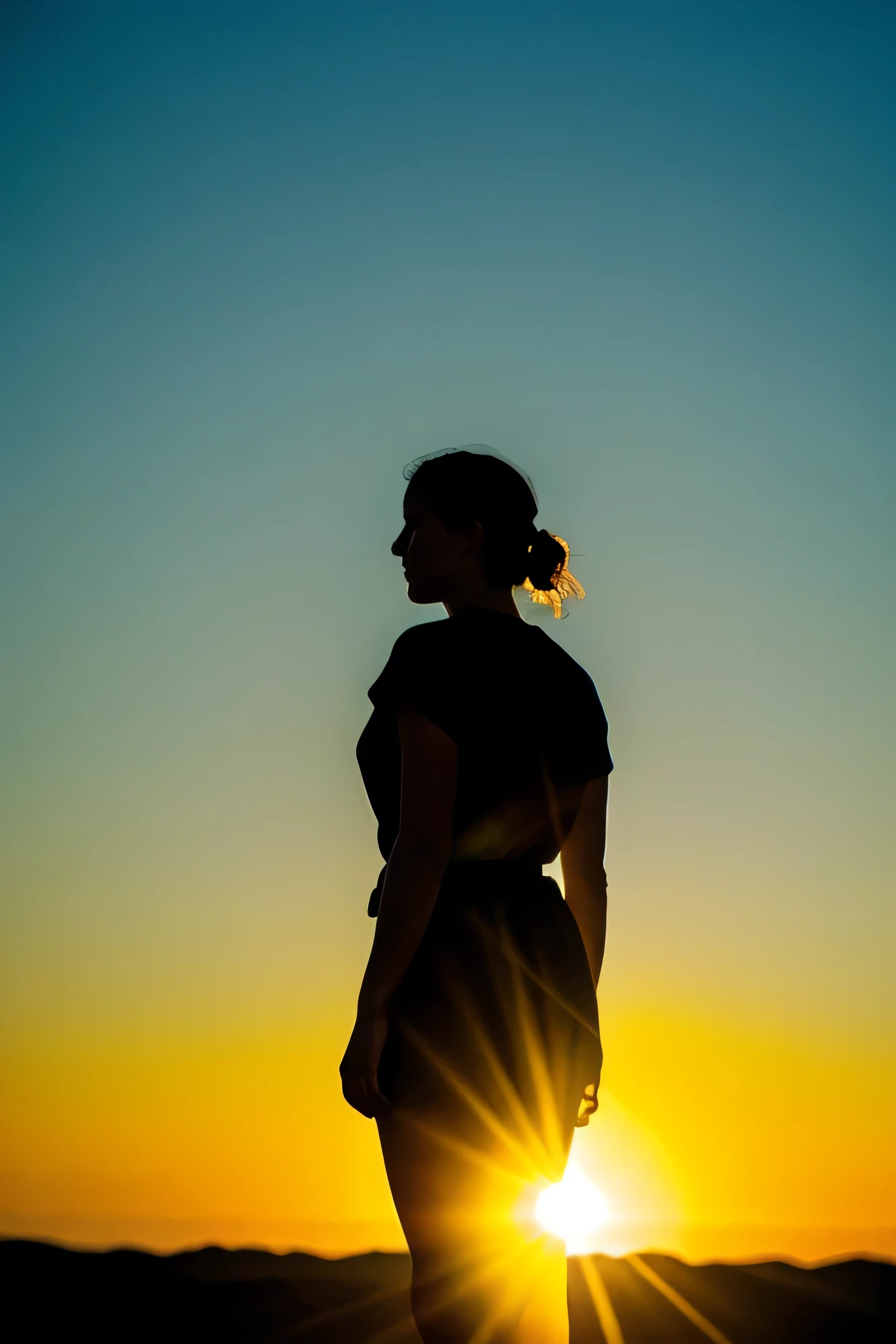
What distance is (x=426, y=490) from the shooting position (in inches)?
72.7

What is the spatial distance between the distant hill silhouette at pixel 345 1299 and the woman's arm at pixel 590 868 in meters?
Result: 3.02

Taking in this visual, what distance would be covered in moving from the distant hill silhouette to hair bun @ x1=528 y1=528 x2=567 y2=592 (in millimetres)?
3515

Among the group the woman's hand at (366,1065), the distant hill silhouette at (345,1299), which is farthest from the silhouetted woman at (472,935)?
the distant hill silhouette at (345,1299)

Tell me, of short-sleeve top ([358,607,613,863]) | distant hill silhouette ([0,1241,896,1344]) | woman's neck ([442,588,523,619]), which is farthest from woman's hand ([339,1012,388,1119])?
distant hill silhouette ([0,1241,896,1344])

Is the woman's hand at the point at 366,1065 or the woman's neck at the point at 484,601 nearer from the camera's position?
the woman's hand at the point at 366,1065

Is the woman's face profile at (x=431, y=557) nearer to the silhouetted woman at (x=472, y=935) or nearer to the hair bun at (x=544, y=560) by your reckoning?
the silhouetted woman at (x=472, y=935)

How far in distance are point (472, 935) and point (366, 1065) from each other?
25 cm

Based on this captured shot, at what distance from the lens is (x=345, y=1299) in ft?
16.1

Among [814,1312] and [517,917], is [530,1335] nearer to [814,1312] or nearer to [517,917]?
[517,917]

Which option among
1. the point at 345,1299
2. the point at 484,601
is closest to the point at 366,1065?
the point at 484,601

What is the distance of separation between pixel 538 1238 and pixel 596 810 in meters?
0.72

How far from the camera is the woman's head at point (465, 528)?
1.81m

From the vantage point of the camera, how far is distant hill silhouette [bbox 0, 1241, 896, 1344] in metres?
4.50

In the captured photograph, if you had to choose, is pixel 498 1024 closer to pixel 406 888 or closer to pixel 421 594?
pixel 406 888
